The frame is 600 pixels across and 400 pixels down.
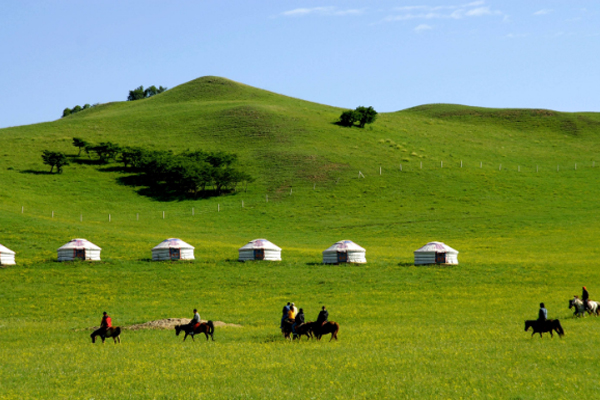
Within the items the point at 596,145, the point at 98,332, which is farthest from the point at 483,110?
the point at 98,332

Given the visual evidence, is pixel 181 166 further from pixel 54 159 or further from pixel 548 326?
pixel 548 326

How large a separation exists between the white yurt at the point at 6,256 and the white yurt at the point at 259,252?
1847cm

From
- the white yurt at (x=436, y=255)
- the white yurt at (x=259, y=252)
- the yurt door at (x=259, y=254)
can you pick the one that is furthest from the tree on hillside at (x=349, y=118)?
the white yurt at (x=436, y=255)

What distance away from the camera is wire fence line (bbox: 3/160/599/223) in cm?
7950

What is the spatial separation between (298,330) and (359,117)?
109903 mm

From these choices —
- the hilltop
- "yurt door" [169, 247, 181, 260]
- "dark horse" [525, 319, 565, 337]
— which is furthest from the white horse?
the hilltop

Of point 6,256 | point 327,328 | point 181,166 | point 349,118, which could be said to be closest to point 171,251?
point 6,256

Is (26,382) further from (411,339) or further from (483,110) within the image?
(483,110)

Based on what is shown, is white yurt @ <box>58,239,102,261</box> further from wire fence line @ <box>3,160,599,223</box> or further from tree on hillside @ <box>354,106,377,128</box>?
tree on hillside @ <box>354,106,377,128</box>

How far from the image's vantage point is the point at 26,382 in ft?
60.1

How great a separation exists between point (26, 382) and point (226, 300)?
2145 cm

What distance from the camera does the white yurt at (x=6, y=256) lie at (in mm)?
49562

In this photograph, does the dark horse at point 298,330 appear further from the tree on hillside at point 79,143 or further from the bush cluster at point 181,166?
the tree on hillside at point 79,143

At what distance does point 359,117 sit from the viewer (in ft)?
434
